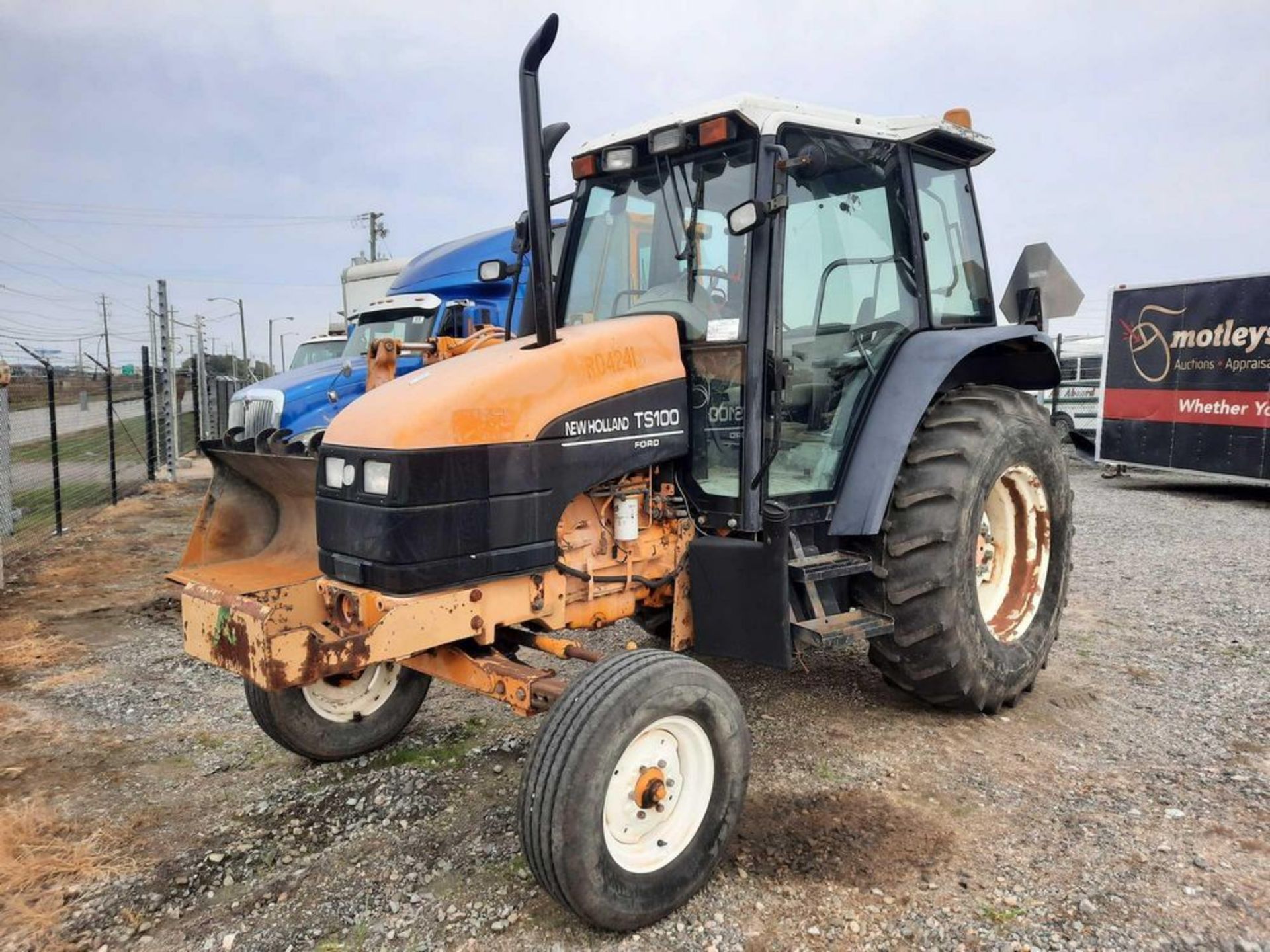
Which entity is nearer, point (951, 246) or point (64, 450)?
point (951, 246)

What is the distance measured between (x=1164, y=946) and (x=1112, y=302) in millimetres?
11282

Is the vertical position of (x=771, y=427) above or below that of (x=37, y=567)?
above

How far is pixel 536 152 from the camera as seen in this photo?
2.57 m

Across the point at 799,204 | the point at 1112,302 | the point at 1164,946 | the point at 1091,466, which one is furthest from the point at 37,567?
the point at 1091,466

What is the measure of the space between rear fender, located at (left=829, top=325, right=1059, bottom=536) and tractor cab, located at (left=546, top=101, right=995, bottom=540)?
7 cm

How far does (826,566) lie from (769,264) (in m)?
1.19

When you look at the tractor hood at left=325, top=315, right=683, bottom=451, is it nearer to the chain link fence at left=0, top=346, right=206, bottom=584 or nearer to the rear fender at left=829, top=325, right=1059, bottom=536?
the rear fender at left=829, top=325, right=1059, bottom=536

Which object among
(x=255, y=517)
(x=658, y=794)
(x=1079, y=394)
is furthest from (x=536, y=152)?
(x=1079, y=394)

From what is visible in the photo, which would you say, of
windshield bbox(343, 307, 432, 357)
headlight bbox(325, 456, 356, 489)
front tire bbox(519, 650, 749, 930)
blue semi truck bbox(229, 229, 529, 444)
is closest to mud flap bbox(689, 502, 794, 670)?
front tire bbox(519, 650, 749, 930)

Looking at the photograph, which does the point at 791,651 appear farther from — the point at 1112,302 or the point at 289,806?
the point at 1112,302

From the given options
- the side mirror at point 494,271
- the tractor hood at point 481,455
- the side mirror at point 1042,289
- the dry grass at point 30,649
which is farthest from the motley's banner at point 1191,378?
the dry grass at point 30,649

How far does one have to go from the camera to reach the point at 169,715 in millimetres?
4203

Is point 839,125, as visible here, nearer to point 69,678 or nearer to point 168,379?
point 69,678

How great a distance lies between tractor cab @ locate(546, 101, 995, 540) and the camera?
3.21 metres
